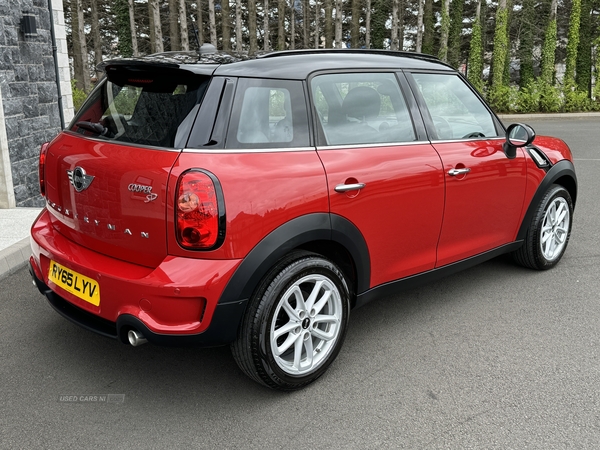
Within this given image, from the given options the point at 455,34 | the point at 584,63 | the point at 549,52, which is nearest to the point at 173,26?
the point at 455,34

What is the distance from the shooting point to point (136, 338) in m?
2.83

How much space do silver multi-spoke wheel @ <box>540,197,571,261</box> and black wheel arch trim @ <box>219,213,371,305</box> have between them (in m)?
2.17

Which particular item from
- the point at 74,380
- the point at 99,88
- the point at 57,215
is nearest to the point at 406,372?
the point at 74,380

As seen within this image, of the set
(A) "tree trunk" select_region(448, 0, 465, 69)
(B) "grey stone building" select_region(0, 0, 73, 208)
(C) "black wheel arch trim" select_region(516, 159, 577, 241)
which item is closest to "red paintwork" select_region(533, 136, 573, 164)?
(C) "black wheel arch trim" select_region(516, 159, 577, 241)

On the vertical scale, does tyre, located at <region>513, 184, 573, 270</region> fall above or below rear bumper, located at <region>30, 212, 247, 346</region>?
below

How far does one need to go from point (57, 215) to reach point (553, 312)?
320cm

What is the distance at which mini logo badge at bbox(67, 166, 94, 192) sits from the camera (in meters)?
3.04

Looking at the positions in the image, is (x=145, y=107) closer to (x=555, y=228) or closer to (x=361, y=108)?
(x=361, y=108)

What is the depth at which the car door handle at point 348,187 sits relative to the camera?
315 centimetres

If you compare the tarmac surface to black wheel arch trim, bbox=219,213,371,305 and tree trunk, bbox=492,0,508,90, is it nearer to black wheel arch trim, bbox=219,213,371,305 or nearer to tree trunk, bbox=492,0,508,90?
black wheel arch trim, bbox=219,213,371,305

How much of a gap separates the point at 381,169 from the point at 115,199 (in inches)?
55.3

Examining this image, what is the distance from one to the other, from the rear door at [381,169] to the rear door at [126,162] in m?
0.75

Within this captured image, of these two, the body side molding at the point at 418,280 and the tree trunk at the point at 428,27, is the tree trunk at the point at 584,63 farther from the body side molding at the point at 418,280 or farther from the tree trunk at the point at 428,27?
the body side molding at the point at 418,280

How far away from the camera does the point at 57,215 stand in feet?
11.1
